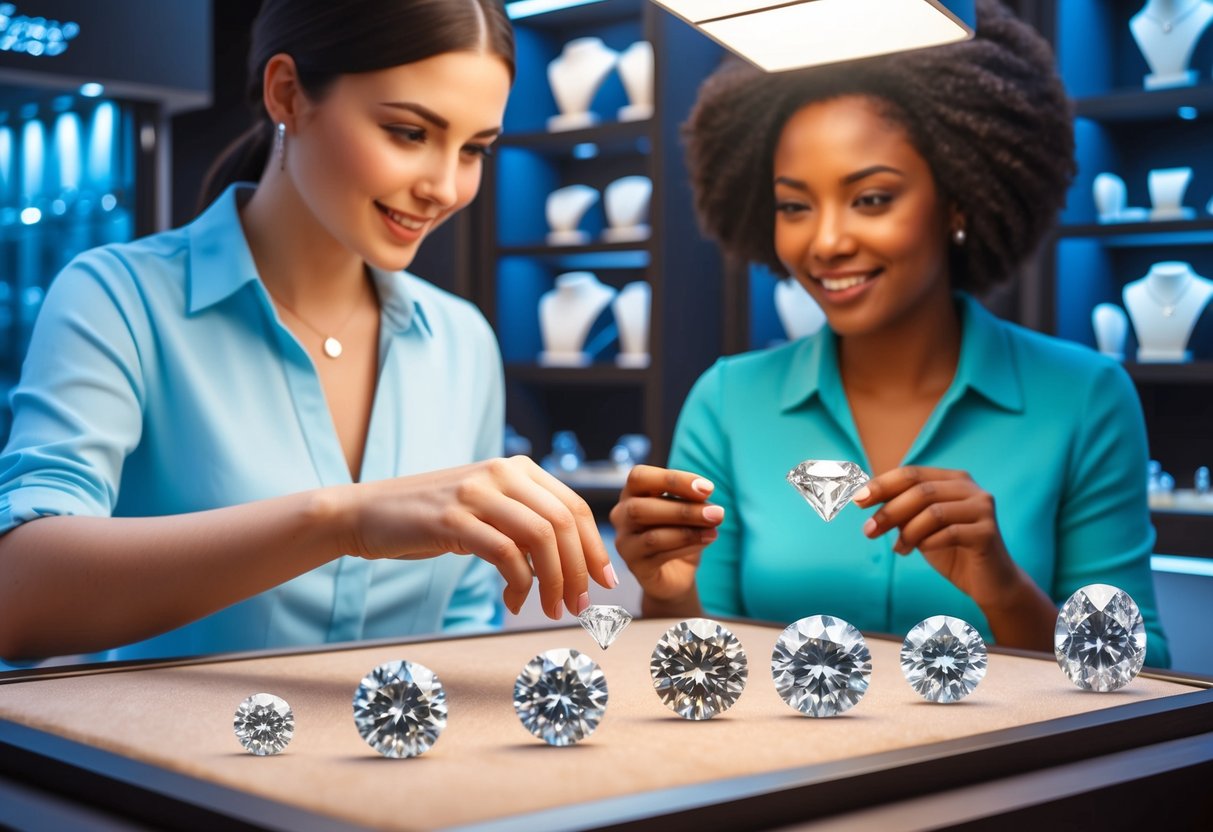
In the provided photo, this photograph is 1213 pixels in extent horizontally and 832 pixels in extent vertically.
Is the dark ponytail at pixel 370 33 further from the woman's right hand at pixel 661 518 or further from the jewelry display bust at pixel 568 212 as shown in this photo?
the jewelry display bust at pixel 568 212

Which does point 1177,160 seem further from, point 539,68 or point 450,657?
point 450,657

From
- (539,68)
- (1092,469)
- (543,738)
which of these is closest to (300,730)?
(543,738)

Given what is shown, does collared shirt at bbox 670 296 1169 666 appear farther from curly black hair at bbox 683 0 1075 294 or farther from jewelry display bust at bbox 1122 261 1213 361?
jewelry display bust at bbox 1122 261 1213 361

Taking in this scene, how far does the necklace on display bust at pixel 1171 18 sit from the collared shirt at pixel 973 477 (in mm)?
1216

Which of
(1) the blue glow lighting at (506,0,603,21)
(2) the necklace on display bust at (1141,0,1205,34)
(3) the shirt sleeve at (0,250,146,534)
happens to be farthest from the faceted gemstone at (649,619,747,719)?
(1) the blue glow lighting at (506,0,603,21)

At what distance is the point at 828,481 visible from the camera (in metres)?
0.92

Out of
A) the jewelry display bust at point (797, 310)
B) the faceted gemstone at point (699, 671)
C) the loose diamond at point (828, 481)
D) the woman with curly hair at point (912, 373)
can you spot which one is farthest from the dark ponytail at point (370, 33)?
the jewelry display bust at point (797, 310)

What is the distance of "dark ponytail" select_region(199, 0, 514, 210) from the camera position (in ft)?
3.85

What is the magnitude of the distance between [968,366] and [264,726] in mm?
1036

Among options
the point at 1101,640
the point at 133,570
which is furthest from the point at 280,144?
the point at 1101,640

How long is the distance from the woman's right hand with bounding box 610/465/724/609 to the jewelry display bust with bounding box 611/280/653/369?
2.12m

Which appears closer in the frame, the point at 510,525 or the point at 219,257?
the point at 510,525

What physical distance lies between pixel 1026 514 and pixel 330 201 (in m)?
0.77

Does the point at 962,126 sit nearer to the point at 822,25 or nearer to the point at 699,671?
the point at 822,25
